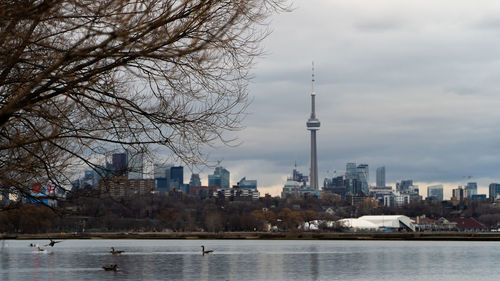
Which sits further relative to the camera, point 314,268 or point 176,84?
point 314,268

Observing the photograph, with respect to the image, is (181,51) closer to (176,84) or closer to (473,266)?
(176,84)

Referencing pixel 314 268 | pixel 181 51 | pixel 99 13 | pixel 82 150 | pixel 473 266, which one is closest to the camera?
pixel 99 13

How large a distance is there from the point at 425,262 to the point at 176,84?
79985mm

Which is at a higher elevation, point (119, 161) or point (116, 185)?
point (119, 161)

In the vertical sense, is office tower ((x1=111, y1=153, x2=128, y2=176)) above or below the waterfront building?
above

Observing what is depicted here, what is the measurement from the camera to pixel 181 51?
10.6 m

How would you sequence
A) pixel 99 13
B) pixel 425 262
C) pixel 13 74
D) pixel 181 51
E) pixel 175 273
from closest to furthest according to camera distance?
pixel 99 13 → pixel 181 51 → pixel 13 74 → pixel 175 273 → pixel 425 262

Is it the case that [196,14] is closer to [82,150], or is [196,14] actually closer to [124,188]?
[82,150]

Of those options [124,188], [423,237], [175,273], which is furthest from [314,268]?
[423,237]

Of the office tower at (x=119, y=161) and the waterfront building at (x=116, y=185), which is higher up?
the office tower at (x=119, y=161)

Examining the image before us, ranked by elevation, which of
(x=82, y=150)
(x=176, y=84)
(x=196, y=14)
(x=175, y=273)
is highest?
(x=196, y=14)

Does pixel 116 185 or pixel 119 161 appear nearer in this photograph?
pixel 119 161

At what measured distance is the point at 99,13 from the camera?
9.85 meters

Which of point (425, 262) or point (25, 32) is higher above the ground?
point (25, 32)
